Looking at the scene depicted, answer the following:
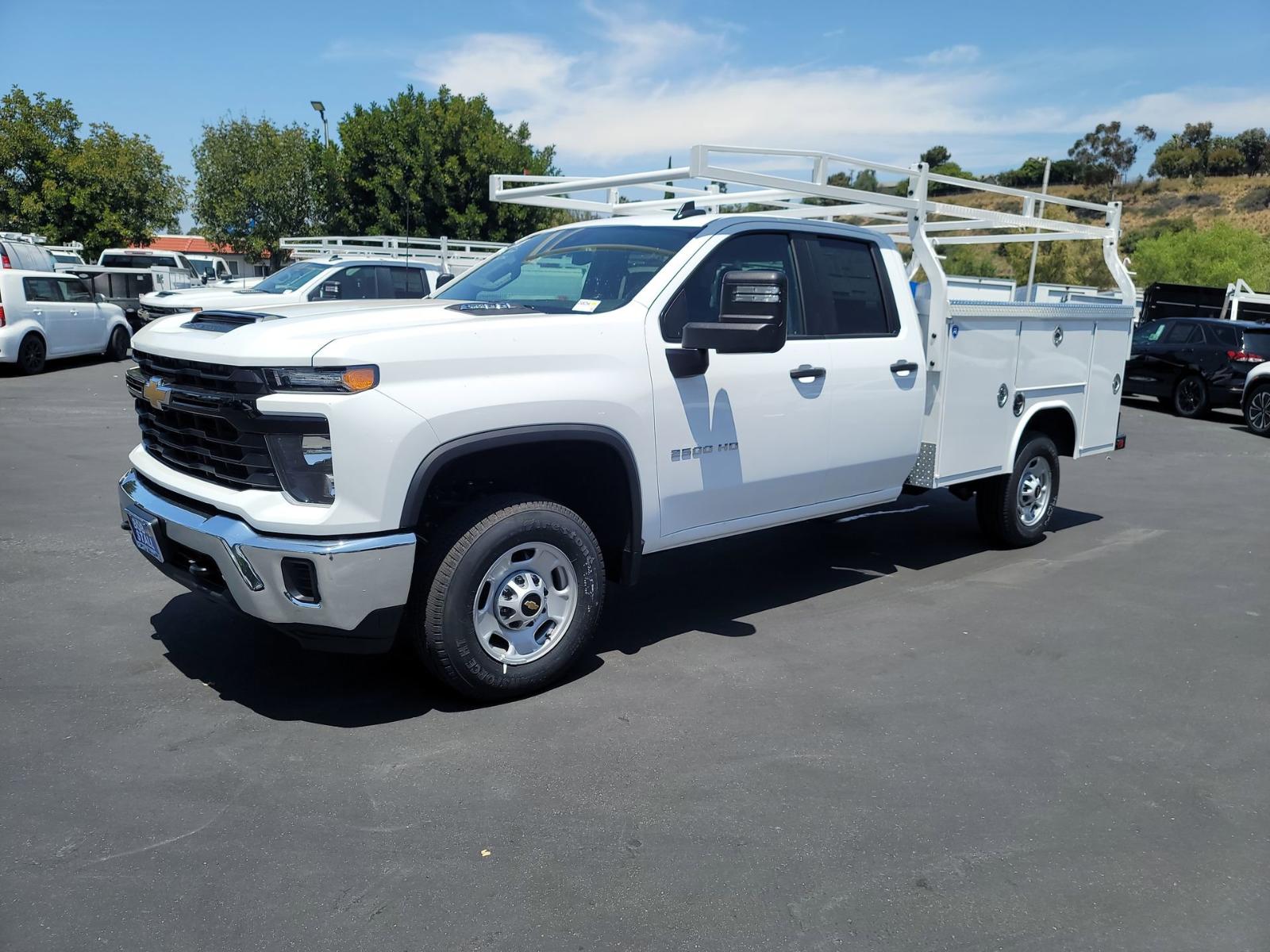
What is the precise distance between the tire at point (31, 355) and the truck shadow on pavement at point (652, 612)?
12.7m

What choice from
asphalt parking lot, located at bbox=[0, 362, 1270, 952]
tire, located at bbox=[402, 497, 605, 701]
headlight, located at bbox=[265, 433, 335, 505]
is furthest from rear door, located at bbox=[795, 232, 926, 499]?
headlight, located at bbox=[265, 433, 335, 505]

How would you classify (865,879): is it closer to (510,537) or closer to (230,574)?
(510,537)

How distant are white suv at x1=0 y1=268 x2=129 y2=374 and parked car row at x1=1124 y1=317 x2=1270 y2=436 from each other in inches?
680

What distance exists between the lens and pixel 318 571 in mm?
3607

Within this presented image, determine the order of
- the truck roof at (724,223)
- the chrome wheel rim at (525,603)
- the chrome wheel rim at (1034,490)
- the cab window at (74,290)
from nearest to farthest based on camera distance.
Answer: the chrome wheel rim at (525,603) → the truck roof at (724,223) → the chrome wheel rim at (1034,490) → the cab window at (74,290)

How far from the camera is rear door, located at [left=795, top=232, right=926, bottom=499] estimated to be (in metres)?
5.30

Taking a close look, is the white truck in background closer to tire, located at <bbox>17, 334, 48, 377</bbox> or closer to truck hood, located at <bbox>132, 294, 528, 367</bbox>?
A: tire, located at <bbox>17, 334, 48, 377</bbox>

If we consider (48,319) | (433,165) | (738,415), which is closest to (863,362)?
(738,415)

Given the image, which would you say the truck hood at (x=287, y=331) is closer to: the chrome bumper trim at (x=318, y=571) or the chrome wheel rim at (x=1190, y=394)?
the chrome bumper trim at (x=318, y=571)

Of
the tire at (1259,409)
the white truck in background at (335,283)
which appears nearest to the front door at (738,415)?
the white truck in background at (335,283)

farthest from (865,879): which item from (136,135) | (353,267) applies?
(136,135)

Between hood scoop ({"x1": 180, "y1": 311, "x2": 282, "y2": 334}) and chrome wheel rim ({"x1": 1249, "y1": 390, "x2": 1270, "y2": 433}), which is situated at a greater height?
hood scoop ({"x1": 180, "y1": 311, "x2": 282, "y2": 334})

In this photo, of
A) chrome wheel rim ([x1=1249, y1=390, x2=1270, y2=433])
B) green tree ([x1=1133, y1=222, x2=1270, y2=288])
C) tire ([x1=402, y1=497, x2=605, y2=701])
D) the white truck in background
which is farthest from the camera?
green tree ([x1=1133, y1=222, x2=1270, y2=288])

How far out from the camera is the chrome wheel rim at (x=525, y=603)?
13.5 feet
